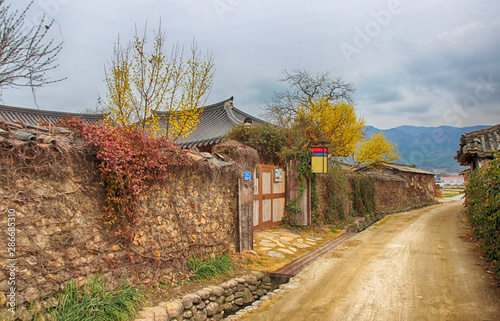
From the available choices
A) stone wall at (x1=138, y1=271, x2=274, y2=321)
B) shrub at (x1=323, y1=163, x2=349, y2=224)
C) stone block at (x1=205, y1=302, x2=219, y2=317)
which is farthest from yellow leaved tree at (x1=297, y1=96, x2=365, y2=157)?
stone block at (x1=205, y1=302, x2=219, y2=317)

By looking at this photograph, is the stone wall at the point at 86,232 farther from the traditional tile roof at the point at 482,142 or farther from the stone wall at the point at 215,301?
the traditional tile roof at the point at 482,142

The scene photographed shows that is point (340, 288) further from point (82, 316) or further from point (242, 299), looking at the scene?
point (82, 316)

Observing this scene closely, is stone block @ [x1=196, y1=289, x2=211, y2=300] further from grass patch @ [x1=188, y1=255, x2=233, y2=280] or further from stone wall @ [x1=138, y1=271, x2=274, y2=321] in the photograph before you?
grass patch @ [x1=188, y1=255, x2=233, y2=280]

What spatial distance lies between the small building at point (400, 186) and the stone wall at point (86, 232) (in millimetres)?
14442

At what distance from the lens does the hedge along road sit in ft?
14.0

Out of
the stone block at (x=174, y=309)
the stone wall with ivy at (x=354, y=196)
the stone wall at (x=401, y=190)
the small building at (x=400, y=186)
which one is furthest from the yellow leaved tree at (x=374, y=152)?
the stone block at (x=174, y=309)

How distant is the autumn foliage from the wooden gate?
4507 mm

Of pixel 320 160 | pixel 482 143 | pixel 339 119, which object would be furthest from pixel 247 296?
pixel 339 119

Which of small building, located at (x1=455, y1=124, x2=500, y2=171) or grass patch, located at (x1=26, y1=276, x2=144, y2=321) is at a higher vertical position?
small building, located at (x1=455, y1=124, x2=500, y2=171)

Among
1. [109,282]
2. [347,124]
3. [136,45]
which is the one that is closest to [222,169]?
[109,282]

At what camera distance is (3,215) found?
10.4 feet

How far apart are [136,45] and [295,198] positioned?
6.16 metres

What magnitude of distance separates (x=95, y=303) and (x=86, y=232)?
0.79 meters

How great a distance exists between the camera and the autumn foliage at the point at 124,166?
13.1ft
